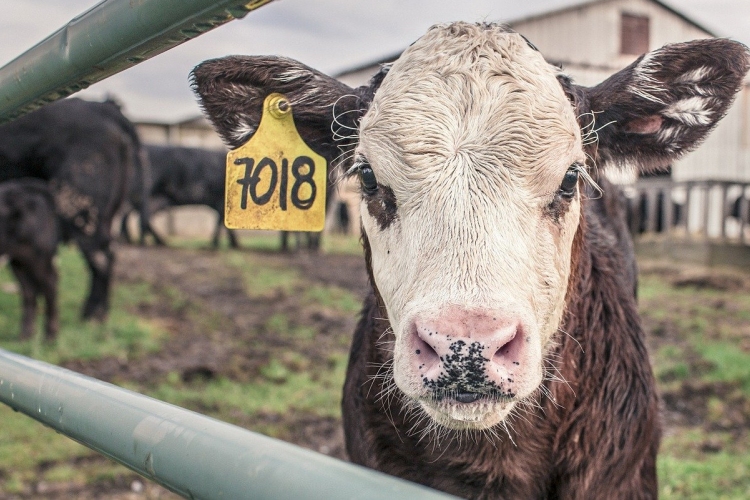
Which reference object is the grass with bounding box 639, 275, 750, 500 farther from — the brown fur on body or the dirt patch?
the dirt patch

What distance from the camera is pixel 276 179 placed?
2.09 metres

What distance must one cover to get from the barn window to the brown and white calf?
1949cm

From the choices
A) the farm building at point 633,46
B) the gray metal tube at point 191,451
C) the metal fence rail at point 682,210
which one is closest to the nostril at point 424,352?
the gray metal tube at point 191,451

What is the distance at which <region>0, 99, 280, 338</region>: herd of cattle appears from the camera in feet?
21.0

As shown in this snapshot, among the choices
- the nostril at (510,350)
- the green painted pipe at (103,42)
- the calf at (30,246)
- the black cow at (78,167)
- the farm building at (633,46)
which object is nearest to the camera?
the green painted pipe at (103,42)

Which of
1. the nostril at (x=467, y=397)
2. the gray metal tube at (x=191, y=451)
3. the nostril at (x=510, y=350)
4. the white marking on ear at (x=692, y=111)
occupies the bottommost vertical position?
the nostril at (x=467, y=397)

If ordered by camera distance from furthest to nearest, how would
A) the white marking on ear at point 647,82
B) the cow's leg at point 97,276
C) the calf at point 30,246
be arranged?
the cow's leg at point 97,276, the calf at point 30,246, the white marking on ear at point 647,82

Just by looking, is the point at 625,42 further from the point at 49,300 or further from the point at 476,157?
the point at 476,157

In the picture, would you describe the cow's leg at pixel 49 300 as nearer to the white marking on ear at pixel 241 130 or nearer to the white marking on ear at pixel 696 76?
the white marking on ear at pixel 241 130

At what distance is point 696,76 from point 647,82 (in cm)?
16

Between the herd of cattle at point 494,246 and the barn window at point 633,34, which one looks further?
the barn window at point 633,34

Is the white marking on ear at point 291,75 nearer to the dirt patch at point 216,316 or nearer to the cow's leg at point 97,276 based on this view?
the dirt patch at point 216,316

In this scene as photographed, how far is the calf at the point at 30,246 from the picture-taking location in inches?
249

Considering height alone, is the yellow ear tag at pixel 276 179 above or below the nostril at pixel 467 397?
above
